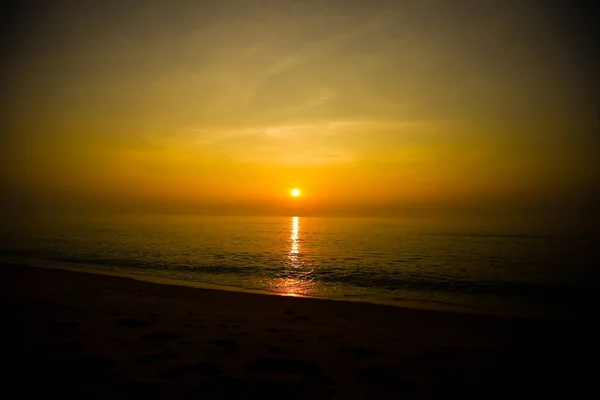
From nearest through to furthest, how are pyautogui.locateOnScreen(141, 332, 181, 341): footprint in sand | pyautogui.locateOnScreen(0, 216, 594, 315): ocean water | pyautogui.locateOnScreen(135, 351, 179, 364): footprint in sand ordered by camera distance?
pyautogui.locateOnScreen(135, 351, 179, 364): footprint in sand → pyautogui.locateOnScreen(141, 332, 181, 341): footprint in sand → pyautogui.locateOnScreen(0, 216, 594, 315): ocean water

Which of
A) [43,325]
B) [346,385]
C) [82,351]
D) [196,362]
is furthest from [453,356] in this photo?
[43,325]

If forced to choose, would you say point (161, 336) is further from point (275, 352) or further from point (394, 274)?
point (394, 274)

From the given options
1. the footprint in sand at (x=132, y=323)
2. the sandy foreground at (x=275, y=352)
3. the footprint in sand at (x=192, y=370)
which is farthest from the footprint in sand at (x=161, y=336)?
the footprint in sand at (x=192, y=370)

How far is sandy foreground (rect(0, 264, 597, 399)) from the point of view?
202 inches

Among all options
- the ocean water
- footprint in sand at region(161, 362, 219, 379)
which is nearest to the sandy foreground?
footprint in sand at region(161, 362, 219, 379)

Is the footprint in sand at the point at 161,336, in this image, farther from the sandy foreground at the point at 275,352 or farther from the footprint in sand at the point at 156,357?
the footprint in sand at the point at 156,357

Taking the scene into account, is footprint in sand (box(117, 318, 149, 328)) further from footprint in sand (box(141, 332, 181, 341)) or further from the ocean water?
the ocean water

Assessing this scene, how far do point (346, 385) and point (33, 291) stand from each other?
13.3 meters

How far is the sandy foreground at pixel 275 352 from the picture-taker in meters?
5.12

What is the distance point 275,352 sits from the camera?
6.71 metres

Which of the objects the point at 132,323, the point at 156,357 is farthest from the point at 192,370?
the point at 132,323

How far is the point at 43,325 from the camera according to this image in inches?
306

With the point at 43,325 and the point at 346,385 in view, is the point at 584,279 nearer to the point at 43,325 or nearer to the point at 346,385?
the point at 346,385

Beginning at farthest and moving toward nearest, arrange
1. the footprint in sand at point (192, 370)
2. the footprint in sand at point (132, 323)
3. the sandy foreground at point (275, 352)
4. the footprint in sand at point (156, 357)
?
the footprint in sand at point (132, 323), the footprint in sand at point (156, 357), the footprint in sand at point (192, 370), the sandy foreground at point (275, 352)
